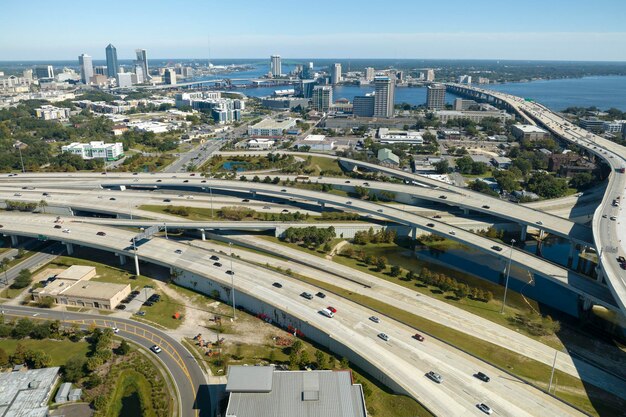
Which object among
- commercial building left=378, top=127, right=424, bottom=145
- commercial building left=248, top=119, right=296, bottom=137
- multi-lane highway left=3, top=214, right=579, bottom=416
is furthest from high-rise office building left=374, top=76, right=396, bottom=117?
multi-lane highway left=3, top=214, right=579, bottom=416

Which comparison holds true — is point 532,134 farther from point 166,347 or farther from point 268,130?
point 166,347

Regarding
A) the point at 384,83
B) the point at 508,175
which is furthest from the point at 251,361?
the point at 384,83

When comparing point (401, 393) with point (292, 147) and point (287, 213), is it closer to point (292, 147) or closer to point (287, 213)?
point (287, 213)

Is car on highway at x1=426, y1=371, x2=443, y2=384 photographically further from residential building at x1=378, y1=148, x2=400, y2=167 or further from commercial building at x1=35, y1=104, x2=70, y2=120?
commercial building at x1=35, y1=104, x2=70, y2=120

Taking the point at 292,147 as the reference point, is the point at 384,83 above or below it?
above

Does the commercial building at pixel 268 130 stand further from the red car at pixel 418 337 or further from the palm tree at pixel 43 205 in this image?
the red car at pixel 418 337

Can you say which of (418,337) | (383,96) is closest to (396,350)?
(418,337)
